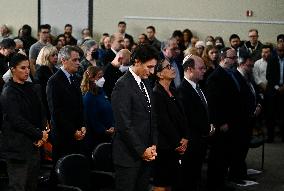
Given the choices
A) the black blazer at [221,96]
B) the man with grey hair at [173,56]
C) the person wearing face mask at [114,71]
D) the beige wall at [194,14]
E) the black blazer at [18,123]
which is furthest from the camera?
the beige wall at [194,14]

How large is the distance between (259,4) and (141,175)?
752 cm

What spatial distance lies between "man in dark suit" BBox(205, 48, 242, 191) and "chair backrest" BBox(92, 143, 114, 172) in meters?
1.25

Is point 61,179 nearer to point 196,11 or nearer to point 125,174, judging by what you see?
point 125,174

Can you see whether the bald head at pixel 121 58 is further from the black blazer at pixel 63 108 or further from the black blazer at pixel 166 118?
the black blazer at pixel 166 118

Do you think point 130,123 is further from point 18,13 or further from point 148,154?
point 18,13

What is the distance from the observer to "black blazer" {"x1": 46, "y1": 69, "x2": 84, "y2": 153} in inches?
213

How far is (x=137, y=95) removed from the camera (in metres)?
4.48

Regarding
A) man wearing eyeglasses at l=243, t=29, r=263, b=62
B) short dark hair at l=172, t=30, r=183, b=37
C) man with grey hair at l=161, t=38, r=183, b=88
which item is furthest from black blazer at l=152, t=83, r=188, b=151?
short dark hair at l=172, t=30, r=183, b=37

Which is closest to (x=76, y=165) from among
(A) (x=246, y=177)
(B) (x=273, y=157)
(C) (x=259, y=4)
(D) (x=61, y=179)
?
(D) (x=61, y=179)

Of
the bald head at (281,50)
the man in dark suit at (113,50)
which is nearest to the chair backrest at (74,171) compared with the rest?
the man in dark suit at (113,50)

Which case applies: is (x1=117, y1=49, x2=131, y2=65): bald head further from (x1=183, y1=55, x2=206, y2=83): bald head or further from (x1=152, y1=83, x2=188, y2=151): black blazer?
(x1=152, y1=83, x2=188, y2=151): black blazer

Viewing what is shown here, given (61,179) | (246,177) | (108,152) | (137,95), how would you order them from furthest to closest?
(246,177) < (108,152) < (61,179) < (137,95)

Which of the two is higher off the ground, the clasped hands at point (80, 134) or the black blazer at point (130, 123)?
the black blazer at point (130, 123)

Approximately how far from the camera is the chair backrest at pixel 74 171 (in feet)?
15.7
